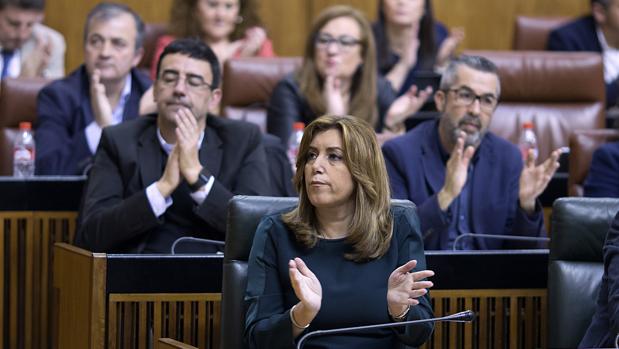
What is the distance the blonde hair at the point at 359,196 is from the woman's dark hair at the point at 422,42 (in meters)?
2.81

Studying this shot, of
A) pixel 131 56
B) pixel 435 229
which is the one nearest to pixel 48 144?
pixel 131 56

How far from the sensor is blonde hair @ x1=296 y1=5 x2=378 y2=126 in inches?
187

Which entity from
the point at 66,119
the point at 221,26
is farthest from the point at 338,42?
the point at 66,119

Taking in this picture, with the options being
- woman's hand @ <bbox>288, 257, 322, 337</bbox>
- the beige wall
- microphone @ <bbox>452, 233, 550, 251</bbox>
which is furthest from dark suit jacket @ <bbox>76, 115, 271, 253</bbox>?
the beige wall

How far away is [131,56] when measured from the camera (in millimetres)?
4840

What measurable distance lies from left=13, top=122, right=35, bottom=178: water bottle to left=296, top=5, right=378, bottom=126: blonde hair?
1.01 metres

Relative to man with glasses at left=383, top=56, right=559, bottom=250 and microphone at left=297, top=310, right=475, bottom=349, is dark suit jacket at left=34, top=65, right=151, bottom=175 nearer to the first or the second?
man with glasses at left=383, top=56, right=559, bottom=250

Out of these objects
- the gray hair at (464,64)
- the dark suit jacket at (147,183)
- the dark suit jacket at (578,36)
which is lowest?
the dark suit jacket at (147,183)

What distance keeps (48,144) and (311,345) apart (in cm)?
213

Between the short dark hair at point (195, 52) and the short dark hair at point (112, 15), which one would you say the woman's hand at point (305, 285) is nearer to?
the short dark hair at point (195, 52)

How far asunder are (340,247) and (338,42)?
217 cm

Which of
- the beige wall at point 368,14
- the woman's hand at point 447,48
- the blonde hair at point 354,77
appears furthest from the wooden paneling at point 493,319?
the beige wall at point 368,14

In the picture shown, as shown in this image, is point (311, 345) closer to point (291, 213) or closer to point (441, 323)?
point (291, 213)

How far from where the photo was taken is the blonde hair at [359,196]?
9.01 ft
